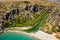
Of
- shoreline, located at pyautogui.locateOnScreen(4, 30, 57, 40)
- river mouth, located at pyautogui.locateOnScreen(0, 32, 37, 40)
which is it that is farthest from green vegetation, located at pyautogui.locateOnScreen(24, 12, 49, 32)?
river mouth, located at pyautogui.locateOnScreen(0, 32, 37, 40)

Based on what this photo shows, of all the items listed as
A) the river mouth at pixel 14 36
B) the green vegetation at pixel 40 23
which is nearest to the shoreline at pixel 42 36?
the river mouth at pixel 14 36

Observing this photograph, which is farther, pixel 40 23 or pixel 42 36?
pixel 40 23

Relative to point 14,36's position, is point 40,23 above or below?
above

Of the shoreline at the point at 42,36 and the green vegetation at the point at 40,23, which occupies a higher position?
the green vegetation at the point at 40,23

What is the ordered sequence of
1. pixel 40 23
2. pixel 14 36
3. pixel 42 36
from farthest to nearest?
pixel 40 23 < pixel 42 36 < pixel 14 36

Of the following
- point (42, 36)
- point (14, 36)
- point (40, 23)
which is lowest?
point (42, 36)

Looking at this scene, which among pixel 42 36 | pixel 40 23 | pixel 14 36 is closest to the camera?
pixel 14 36

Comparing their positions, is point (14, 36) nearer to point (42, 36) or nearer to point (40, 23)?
point (42, 36)

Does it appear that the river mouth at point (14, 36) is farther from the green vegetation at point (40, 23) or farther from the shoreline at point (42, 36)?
the green vegetation at point (40, 23)

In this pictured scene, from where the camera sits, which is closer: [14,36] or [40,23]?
[14,36]

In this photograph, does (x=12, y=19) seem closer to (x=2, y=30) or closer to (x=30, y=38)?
(x=2, y=30)

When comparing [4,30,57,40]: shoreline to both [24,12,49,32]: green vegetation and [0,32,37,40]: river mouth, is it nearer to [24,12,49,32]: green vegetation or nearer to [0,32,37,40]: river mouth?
[0,32,37,40]: river mouth

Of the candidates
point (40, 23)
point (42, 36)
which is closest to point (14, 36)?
A: point (42, 36)
